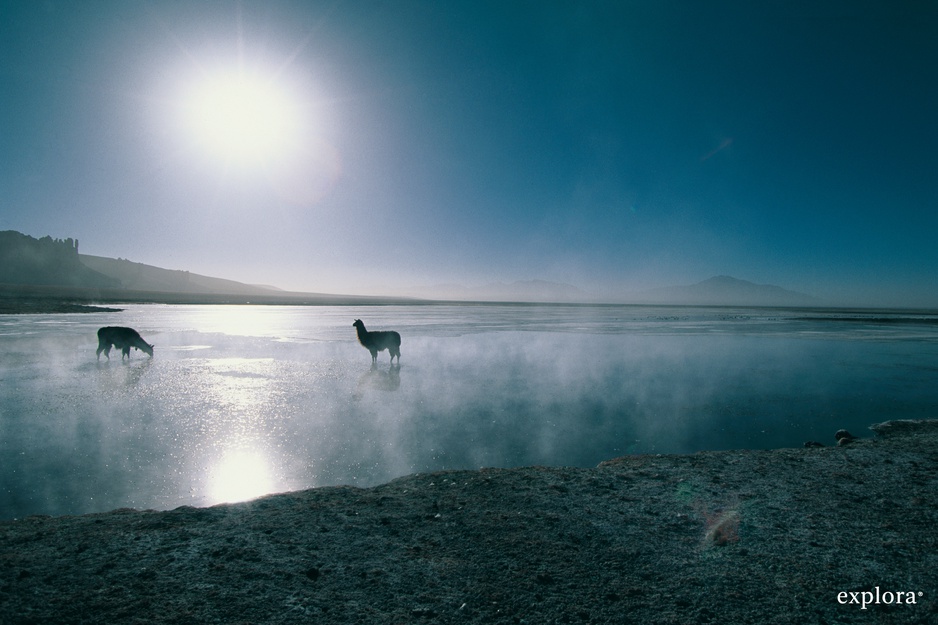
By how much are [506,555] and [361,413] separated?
5.31 metres

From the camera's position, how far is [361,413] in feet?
27.4

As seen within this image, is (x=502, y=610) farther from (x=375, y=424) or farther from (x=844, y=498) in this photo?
(x=375, y=424)

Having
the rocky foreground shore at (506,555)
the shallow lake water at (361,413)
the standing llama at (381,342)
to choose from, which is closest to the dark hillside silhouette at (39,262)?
the shallow lake water at (361,413)

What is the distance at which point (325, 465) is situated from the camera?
6016mm

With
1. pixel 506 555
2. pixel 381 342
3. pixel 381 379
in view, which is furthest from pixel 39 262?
pixel 506 555

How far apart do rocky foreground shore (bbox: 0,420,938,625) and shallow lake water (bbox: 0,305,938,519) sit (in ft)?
3.93

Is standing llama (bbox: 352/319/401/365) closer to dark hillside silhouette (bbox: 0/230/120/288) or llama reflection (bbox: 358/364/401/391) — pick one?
llama reflection (bbox: 358/364/401/391)

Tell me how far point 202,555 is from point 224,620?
939mm

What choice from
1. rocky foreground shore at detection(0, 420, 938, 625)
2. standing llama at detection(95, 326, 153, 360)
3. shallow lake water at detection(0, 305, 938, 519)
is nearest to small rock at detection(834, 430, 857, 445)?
shallow lake water at detection(0, 305, 938, 519)

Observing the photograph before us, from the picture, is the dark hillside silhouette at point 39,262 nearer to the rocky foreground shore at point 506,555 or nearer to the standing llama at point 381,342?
the standing llama at point 381,342

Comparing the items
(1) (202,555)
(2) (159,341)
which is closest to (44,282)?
(2) (159,341)

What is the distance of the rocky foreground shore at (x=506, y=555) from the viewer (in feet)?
9.45

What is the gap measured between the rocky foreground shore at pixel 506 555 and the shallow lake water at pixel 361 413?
1.20m

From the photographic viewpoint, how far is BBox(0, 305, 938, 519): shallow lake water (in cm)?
570
